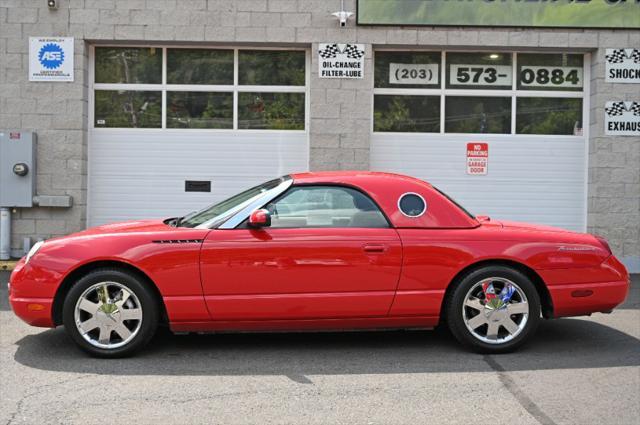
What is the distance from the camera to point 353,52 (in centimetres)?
1073

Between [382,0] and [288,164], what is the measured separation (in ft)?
9.62

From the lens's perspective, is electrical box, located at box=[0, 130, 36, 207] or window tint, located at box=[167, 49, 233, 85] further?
window tint, located at box=[167, 49, 233, 85]

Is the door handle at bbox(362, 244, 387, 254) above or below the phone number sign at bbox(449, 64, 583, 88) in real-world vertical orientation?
below

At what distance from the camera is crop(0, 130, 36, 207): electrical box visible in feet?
34.5

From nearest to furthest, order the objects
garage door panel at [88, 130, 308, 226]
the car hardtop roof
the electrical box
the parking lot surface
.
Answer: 1. the parking lot surface
2. the car hardtop roof
3. the electrical box
4. garage door panel at [88, 130, 308, 226]

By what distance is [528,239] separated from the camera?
5742mm

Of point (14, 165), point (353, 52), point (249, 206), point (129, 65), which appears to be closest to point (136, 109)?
point (129, 65)

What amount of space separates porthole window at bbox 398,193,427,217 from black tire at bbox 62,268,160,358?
2143mm

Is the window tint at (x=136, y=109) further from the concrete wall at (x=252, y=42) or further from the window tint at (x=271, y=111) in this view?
the window tint at (x=271, y=111)

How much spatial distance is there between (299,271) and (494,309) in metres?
1.63

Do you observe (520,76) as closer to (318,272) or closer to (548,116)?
(548,116)

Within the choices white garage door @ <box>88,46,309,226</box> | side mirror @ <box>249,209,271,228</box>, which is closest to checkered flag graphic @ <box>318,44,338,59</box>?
white garage door @ <box>88,46,309,226</box>

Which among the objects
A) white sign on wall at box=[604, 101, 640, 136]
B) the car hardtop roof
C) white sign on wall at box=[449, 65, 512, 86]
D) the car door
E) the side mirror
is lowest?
the car door

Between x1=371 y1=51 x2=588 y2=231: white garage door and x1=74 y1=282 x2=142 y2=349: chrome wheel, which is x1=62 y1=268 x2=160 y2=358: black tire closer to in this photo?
x1=74 y1=282 x2=142 y2=349: chrome wheel
